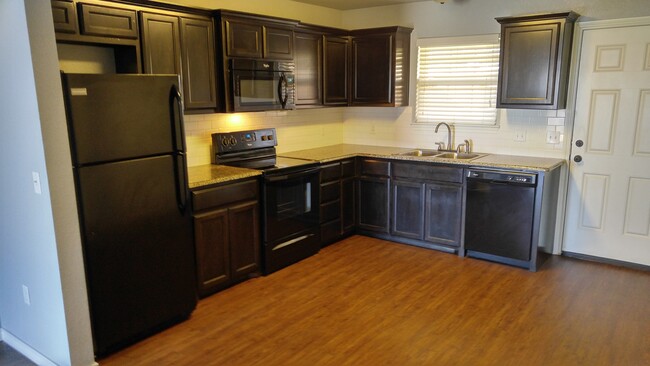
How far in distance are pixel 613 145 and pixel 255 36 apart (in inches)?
132

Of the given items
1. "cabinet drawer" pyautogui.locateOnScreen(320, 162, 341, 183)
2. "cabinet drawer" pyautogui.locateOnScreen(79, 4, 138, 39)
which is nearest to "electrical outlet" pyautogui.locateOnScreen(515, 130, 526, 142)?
"cabinet drawer" pyautogui.locateOnScreen(320, 162, 341, 183)

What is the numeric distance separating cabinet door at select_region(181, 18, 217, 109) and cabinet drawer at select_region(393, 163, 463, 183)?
1.98m

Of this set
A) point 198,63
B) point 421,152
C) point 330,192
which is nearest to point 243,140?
point 198,63

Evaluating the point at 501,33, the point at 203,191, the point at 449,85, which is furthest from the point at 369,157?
the point at 203,191

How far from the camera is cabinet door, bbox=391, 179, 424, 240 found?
186 inches

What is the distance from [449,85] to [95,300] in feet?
13.0

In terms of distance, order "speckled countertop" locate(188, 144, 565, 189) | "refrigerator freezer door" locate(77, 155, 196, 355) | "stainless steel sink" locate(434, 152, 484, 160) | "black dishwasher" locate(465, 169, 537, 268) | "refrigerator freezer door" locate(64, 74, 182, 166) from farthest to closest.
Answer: "stainless steel sink" locate(434, 152, 484, 160) → "black dishwasher" locate(465, 169, 537, 268) → "speckled countertop" locate(188, 144, 565, 189) → "refrigerator freezer door" locate(77, 155, 196, 355) → "refrigerator freezer door" locate(64, 74, 182, 166)

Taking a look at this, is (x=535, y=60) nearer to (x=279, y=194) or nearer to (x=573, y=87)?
(x=573, y=87)

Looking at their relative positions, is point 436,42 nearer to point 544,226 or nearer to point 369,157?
point 369,157

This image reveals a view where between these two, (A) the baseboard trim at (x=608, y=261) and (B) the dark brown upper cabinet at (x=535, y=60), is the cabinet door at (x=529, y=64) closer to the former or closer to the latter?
(B) the dark brown upper cabinet at (x=535, y=60)

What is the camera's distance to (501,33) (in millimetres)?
4301

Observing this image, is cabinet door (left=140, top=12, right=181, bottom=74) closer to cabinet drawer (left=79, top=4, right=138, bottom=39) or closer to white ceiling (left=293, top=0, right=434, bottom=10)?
cabinet drawer (left=79, top=4, right=138, bottom=39)

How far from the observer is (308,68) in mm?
4836

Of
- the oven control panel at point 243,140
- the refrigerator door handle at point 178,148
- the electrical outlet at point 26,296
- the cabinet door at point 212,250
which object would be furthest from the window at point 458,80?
the electrical outlet at point 26,296
